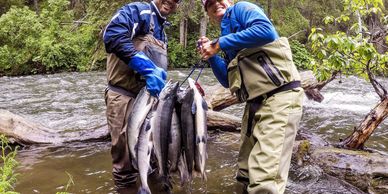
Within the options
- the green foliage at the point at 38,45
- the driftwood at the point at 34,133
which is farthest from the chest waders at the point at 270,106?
the green foliage at the point at 38,45

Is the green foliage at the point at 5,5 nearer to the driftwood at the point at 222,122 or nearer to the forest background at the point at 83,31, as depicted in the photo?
the forest background at the point at 83,31

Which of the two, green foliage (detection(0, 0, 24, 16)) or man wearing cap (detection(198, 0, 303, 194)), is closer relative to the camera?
man wearing cap (detection(198, 0, 303, 194))

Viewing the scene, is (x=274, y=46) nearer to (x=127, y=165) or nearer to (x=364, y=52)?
(x=127, y=165)

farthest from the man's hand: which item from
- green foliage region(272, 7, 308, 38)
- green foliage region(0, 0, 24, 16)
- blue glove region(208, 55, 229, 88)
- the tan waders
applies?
green foliage region(0, 0, 24, 16)

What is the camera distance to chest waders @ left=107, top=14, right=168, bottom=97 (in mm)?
3656

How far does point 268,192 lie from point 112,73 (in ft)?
6.32

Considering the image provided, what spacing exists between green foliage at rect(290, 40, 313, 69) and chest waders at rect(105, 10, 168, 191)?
1955 cm

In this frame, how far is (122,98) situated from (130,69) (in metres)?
0.31

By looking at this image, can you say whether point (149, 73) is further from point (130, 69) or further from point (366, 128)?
point (366, 128)

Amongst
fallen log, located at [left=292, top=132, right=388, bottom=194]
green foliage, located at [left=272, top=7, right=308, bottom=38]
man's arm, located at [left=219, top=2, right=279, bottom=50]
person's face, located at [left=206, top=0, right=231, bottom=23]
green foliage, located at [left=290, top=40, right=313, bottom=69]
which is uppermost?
person's face, located at [left=206, top=0, right=231, bottom=23]

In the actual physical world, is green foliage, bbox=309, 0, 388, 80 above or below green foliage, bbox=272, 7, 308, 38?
above

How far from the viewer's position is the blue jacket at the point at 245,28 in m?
2.94

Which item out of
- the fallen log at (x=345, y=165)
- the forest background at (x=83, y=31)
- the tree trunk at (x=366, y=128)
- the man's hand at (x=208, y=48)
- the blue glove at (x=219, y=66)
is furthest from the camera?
the forest background at (x=83, y=31)

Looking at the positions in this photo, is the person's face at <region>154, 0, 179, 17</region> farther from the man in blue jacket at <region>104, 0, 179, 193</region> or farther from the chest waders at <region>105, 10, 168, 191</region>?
the chest waders at <region>105, 10, 168, 191</region>
